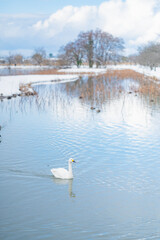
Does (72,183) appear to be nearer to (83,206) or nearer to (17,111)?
(83,206)

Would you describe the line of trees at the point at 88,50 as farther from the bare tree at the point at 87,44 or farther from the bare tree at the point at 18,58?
the bare tree at the point at 18,58

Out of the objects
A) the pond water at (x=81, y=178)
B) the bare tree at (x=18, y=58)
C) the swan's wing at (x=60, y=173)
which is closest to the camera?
the pond water at (x=81, y=178)

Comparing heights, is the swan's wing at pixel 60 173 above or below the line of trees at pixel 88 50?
below

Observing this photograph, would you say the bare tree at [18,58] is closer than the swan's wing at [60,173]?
No

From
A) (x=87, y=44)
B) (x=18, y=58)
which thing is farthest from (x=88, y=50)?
(x=18, y=58)

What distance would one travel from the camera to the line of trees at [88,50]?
2985 inches

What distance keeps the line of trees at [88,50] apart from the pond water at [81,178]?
6075cm

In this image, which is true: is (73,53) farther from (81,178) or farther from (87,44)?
(81,178)

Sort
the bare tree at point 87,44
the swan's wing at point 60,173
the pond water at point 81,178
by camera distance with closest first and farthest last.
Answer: the pond water at point 81,178, the swan's wing at point 60,173, the bare tree at point 87,44

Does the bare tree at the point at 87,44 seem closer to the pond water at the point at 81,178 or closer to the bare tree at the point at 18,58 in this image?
the bare tree at the point at 18,58

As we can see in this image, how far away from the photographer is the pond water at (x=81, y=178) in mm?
6039

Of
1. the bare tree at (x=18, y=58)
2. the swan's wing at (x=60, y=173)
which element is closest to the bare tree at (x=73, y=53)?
the bare tree at (x=18, y=58)

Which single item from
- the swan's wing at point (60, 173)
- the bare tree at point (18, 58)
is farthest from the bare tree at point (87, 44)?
the swan's wing at point (60, 173)

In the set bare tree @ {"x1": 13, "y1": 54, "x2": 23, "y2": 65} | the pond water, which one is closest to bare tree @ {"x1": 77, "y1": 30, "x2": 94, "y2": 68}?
bare tree @ {"x1": 13, "y1": 54, "x2": 23, "y2": 65}
